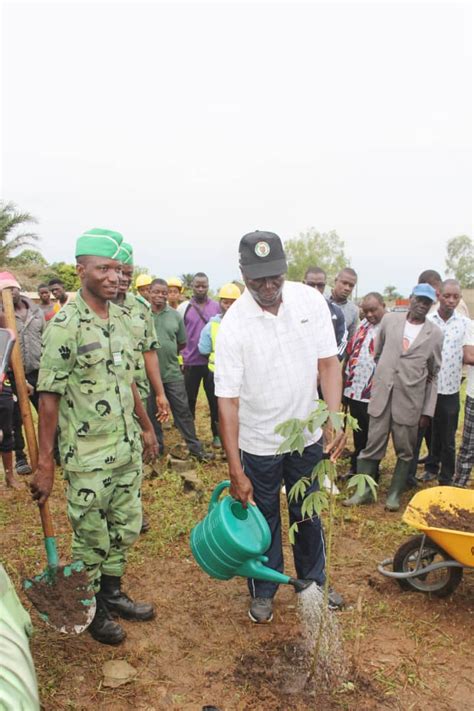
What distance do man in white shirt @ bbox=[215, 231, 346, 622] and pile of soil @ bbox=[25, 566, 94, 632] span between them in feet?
2.97

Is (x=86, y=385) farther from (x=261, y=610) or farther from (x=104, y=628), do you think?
(x=261, y=610)

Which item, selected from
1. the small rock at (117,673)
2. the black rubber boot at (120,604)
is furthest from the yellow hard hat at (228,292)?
the small rock at (117,673)

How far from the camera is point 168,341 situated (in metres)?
6.08

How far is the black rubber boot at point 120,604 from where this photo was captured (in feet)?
10.2

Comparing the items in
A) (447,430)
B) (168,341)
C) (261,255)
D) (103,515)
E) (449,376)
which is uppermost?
(261,255)

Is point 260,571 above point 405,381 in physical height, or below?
below

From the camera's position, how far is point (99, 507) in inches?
112

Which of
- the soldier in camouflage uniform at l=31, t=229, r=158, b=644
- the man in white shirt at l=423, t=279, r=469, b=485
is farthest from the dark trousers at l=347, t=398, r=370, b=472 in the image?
the soldier in camouflage uniform at l=31, t=229, r=158, b=644

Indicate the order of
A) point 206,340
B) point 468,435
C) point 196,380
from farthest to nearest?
point 196,380, point 206,340, point 468,435

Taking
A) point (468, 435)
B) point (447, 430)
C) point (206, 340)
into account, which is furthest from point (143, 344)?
point (447, 430)

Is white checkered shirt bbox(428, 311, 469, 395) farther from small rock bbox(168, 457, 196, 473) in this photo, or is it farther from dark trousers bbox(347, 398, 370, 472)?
small rock bbox(168, 457, 196, 473)

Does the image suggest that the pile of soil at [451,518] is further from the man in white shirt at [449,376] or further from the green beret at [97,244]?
the green beret at [97,244]

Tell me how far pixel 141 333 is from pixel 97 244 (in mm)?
1493

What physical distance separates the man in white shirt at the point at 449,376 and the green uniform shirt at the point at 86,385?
3321 millimetres
